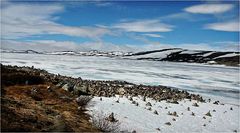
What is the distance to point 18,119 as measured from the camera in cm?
1076

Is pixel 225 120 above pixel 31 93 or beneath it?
beneath

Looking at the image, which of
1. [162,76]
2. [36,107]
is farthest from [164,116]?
[162,76]

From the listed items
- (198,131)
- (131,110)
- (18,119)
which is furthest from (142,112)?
(18,119)

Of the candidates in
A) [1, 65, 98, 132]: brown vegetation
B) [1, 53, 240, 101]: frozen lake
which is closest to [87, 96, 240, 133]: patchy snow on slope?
[1, 65, 98, 132]: brown vegetation

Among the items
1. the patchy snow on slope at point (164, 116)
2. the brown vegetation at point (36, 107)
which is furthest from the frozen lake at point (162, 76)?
the brown vegetation at point (36, 107)

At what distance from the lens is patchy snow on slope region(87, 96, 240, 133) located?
14.8 meters

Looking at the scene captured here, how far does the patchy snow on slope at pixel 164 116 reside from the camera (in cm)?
1484

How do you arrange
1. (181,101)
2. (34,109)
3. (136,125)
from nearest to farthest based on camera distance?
1. (34,109)
2. (136,125)
3. (181,101)

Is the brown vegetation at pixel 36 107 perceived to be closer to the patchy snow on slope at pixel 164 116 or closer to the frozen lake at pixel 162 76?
the patchy snow on slope at pixel 164 116

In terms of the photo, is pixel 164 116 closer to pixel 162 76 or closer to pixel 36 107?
pixel 36 107

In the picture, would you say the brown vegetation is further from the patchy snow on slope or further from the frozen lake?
the frozen lake

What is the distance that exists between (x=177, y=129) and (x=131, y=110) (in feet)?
9.16

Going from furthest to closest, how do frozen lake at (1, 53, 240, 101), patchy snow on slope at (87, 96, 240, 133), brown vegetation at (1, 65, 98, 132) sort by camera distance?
frozen lake at (1, 53, 240, 101)
patchy snow on slope at (87, 96, 240, 133)
brown vegetation at (1, 65, 98, 132)

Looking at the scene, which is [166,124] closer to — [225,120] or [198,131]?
[198,131]
